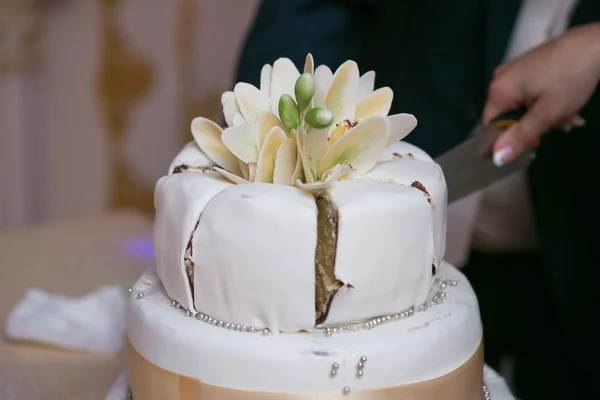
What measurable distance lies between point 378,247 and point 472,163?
0.33 m

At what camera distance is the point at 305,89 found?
60 cm

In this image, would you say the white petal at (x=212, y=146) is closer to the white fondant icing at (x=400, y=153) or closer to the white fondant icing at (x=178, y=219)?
the white fondant icing at (x=178, y=219)

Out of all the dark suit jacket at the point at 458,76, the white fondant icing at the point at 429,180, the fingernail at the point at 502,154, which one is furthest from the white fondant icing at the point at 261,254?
the dark suit jacket at the point at 458,76

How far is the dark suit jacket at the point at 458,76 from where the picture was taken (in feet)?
3.68

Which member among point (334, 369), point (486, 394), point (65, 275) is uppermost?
point (334, 369)

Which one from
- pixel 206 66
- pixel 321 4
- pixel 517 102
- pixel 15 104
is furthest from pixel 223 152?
pixel 15 104

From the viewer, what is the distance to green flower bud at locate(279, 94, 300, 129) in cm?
63

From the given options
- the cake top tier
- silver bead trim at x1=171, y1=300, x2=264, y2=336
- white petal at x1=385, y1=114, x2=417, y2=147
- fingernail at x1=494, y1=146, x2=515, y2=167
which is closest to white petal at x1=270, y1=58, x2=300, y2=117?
the cake top tier

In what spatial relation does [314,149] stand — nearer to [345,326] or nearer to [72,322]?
[345,326]

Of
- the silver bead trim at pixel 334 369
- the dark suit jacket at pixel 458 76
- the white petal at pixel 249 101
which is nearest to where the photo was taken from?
the silver bead trim at pixel 334 369

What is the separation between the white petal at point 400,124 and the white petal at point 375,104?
0.13 ft

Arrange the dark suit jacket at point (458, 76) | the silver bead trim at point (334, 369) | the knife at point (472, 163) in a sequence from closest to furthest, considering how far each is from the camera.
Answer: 1. the silver bead trim at point (334, 369)
2. the knife at point (472, 163)
3. the dark suit jacket at point (458, 76)

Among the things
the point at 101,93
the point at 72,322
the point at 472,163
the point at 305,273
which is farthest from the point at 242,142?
the point at 101,93

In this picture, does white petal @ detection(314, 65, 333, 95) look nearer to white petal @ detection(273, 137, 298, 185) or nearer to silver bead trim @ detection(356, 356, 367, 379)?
white petal @ detection(273, 137, 298, 185)
